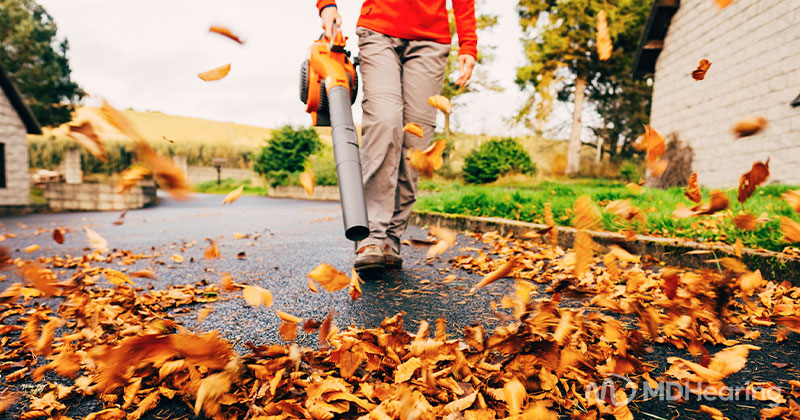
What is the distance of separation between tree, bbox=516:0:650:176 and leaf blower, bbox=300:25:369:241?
16.8 m

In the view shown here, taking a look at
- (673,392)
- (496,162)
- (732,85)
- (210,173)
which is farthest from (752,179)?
(210,173)

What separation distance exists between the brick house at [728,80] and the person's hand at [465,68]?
541cm

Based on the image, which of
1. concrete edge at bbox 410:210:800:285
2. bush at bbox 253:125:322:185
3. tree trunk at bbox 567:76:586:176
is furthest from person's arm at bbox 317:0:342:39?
tree trunk at bbox 567:76:586:176

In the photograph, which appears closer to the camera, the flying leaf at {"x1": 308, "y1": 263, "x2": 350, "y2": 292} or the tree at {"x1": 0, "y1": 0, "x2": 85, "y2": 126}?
the flying leaf at {"x1": 308, "y1": 263, "x2": 350, "y2": 292}

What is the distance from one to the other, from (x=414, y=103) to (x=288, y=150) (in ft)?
53.3

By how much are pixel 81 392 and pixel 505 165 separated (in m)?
15.7

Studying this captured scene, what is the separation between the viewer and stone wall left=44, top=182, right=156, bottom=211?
11.4m

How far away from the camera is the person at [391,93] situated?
89.4 inches

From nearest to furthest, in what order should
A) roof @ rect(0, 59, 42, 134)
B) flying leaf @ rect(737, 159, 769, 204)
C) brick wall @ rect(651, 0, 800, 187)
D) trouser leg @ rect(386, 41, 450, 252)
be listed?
flying leaf @ rect(737, 159, 769, 204), trouser leg @ rect(386, 41, 450, 252), brick wall @ rect(651, 0, 800, 187), roof @ rect(0, 59, 42, 134)

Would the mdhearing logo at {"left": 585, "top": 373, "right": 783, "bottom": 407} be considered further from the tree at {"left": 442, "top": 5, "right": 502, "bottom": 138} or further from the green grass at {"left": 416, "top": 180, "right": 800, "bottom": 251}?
the tree at {"left": 442, "top": 5, "right": 502, "bottom": 138}

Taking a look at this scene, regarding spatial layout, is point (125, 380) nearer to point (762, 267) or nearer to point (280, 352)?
point (280, 352)

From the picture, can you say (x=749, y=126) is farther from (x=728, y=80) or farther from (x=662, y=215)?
(x=728, y=80)

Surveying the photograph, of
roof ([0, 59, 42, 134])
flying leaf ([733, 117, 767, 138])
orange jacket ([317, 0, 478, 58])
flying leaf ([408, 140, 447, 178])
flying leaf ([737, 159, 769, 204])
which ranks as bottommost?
flying leaf ([737, 159, 769, 204])

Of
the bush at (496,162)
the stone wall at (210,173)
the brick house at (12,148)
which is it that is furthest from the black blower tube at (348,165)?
the stone wall at (210,173)
